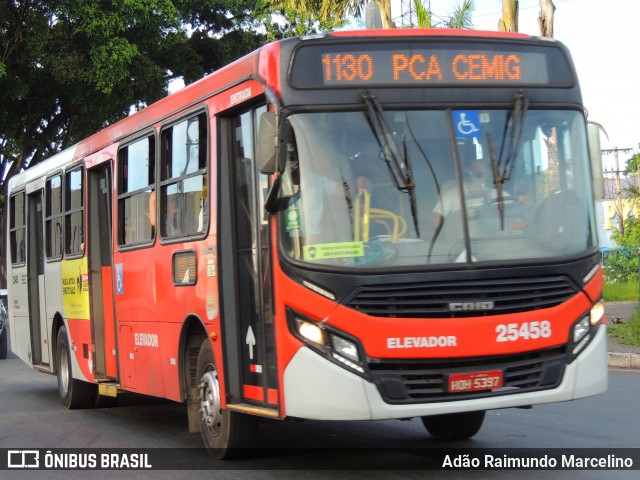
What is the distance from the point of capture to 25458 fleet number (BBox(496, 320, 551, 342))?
7445 millimetres

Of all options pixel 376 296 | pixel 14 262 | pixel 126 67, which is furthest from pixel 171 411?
pixel 126 67

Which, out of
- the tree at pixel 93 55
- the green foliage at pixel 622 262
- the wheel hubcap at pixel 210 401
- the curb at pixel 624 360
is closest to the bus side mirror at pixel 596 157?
the wheel hubcap at pixel 210 401

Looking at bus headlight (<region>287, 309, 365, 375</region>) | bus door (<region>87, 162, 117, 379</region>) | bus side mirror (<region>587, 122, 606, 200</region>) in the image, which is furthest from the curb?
bus headlight (<region>287, 309, 365, 375</region>)

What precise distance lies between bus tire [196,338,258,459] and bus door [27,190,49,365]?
6.41 metres

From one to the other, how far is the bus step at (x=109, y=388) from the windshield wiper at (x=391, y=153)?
17.2 feet

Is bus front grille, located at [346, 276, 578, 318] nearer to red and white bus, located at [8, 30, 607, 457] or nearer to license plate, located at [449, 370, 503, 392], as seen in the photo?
red and white bus, located at [8, 30, 607, 457]

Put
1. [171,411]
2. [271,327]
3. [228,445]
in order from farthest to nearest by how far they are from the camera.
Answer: [171,411], [228,445], [271,327]

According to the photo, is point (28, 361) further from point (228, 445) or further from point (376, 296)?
point (376, 296)

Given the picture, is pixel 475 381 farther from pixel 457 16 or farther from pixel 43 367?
pixel 457 16

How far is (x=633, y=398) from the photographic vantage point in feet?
39.2

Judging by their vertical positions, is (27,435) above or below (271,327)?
below

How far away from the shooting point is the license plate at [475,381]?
7.38 meters

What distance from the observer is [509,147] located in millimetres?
7840

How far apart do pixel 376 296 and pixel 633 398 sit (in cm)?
558
